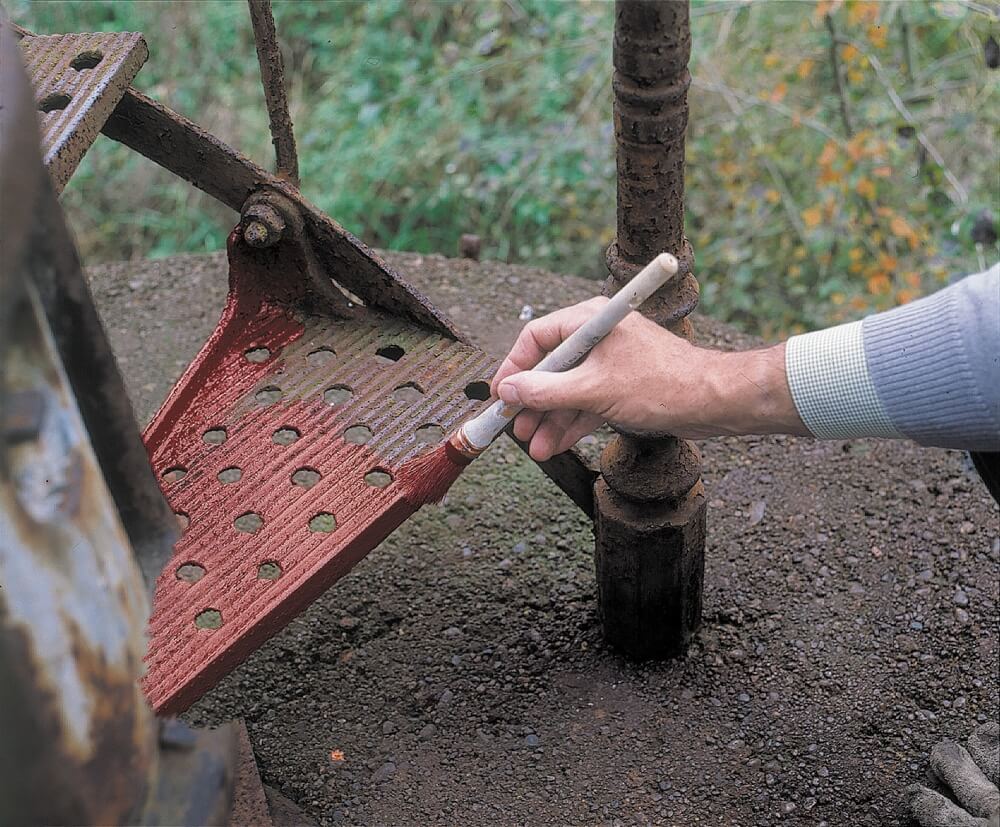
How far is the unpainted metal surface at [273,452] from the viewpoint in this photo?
60.7 inches

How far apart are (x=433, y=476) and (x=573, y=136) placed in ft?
8.55

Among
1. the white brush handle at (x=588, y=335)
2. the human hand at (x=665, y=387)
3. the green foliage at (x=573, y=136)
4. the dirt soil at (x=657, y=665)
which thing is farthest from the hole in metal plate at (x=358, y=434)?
the green foliage at (x=573, y=136)

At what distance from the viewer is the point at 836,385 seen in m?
1.42

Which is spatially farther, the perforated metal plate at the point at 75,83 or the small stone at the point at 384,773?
the small stone at the point at 384,773

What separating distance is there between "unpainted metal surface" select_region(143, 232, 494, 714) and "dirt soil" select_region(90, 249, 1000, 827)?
37 cm

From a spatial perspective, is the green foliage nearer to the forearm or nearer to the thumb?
the forearm

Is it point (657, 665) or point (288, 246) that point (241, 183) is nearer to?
point (288, 246)

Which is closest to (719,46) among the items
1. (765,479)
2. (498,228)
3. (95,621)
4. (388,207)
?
(498,228)

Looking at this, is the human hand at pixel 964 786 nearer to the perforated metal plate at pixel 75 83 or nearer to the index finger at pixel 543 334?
the index finger at pixel 543 334

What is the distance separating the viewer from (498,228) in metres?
4.08

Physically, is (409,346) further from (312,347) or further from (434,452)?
(434,452)

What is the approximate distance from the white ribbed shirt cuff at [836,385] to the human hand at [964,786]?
22.7 inches

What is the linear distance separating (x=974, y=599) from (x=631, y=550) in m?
0.70

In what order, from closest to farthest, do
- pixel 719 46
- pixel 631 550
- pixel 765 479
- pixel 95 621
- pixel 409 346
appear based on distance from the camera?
pixel 95 621 < pixel 631 550 < pixel 409 346 < pixel 765 479 < pixel 719 46
